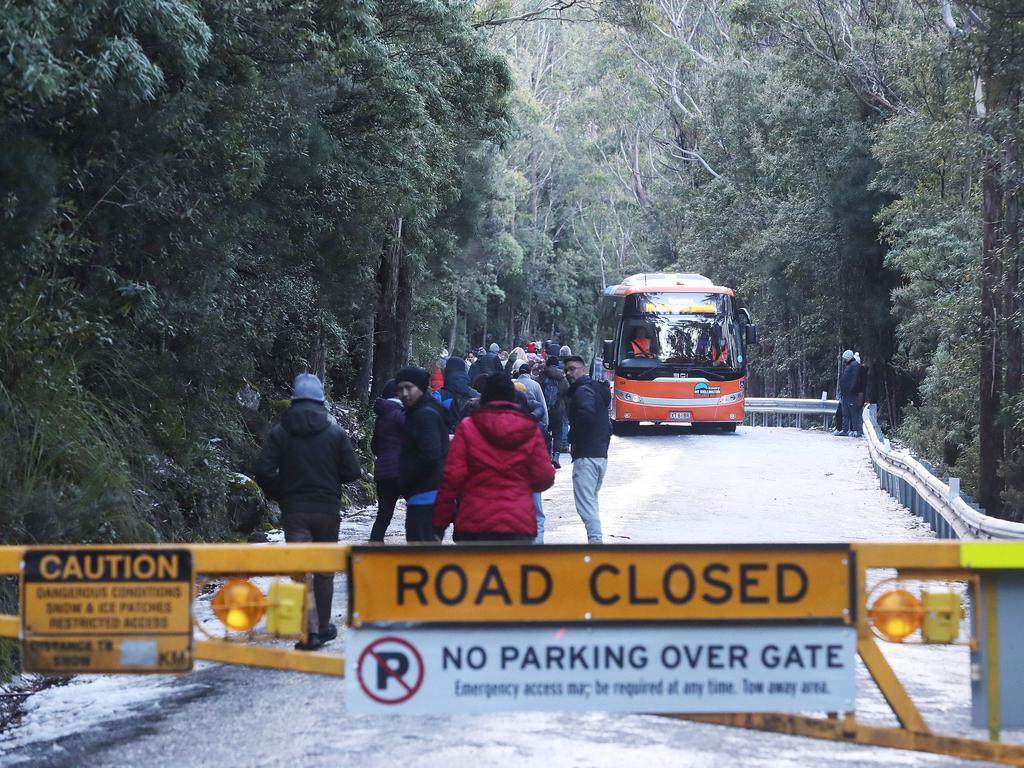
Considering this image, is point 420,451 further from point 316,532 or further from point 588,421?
point 588,421

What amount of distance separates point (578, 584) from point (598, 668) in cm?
31

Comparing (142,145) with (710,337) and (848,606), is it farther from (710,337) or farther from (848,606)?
(710,337)

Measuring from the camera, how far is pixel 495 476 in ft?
26.3

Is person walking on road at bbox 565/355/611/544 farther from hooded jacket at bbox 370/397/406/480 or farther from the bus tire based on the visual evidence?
the bus tire

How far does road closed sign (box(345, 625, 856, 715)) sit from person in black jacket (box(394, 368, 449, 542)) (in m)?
5.06

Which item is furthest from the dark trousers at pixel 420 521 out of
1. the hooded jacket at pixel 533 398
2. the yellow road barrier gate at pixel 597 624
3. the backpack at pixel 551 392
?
the backpack at pixel 551 392

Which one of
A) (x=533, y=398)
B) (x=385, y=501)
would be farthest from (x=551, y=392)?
(x=385, y=501)

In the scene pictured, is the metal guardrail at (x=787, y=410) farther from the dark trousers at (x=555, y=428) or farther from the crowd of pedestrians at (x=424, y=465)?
the crowd of pedestrians at (x=424, y=465)

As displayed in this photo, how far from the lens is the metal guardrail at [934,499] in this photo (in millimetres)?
11922

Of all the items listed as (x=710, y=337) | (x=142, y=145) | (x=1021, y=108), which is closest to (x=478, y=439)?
(x=142, y=145)

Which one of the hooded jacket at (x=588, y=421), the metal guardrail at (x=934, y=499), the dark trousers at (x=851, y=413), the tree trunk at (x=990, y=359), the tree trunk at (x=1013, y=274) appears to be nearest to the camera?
the metal guardrail at (x=934, y=499)

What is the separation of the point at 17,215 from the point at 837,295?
3350cm

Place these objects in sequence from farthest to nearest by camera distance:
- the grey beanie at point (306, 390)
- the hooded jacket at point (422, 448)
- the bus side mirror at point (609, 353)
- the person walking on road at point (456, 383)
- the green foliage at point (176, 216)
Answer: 1. the bus side mirror at point (609, 353)
2. the person walking on road at point (456, 383)
3. the green foliage at point (176, 216)
4. the hooded jacket at point (422, 448)
5. the grey beanie at point (306, 390)

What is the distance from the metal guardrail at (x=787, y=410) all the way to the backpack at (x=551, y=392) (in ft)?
48.2
